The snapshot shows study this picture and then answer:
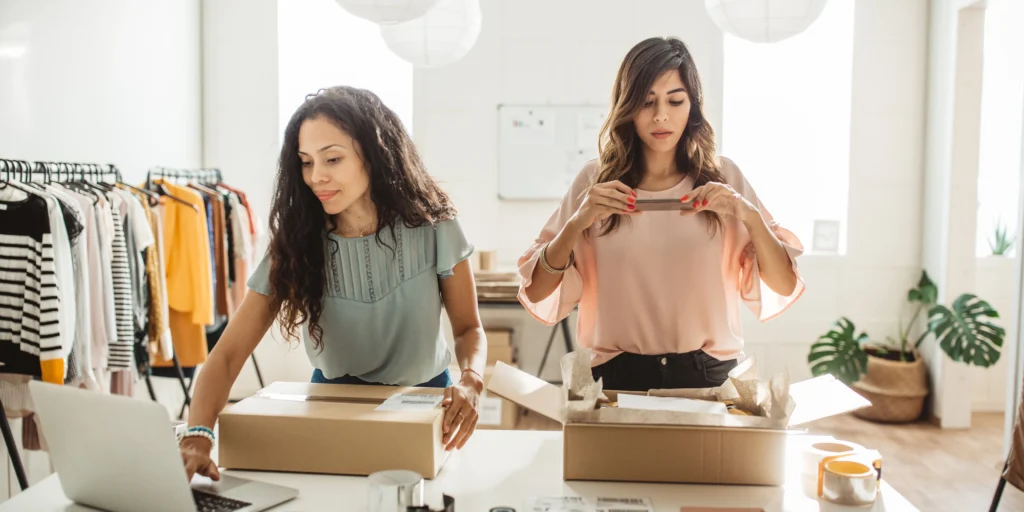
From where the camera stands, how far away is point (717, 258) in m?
1.86

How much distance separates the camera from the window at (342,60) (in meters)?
5.18

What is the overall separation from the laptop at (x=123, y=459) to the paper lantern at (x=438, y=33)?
1988mm

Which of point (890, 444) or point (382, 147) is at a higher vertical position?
point (382, 147)

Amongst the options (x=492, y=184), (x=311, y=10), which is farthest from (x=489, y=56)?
(x=311, y=10)

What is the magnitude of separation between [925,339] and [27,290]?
4.63m

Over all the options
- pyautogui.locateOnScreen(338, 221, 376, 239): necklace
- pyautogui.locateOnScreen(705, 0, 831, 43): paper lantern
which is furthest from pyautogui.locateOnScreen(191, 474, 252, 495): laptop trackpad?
pyautogui.locateOnScreen(705, 0, 831, 43): paper lantern

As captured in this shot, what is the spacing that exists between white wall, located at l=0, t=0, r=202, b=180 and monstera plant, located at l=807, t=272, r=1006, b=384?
12.5ft

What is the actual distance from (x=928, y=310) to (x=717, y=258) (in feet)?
11.4

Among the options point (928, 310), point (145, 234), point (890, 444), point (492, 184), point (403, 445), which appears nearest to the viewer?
point (403, 445)

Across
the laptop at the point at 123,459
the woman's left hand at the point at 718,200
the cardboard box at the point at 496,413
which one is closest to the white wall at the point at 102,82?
the cardboard box at the point at 496,413

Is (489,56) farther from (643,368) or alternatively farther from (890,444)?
(643,368)

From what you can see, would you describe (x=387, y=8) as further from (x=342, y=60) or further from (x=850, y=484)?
(x=342, y=60)

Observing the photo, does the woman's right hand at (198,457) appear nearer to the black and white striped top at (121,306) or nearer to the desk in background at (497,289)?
the black and white striped top at (121,306)

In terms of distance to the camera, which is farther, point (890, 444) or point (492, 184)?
point (492, 184)
